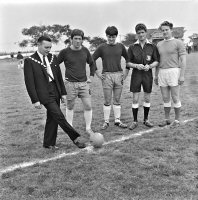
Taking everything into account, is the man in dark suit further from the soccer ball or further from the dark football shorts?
the dark football shorts

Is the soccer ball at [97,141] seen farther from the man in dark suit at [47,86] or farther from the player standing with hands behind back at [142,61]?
the player standing with hands behind back at [142,61]

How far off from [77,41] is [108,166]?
2.44m

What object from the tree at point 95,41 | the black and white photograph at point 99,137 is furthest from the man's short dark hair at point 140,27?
the tree at point 95,41

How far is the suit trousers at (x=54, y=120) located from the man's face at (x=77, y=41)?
91cm

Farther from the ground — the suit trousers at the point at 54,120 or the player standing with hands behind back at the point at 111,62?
the player standing with hands behind back at the point at 111,62

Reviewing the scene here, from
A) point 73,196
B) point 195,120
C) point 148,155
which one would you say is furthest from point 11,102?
point 73,196

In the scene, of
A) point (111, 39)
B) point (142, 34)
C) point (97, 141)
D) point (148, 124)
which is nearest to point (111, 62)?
point (111, 39)

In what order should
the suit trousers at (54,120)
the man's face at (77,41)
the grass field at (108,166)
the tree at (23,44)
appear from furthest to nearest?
1. the tree at (23,44)
2. the man's face at (77,41)
3. the suit trousers at (54,120)
4. the grass field at (108,166)

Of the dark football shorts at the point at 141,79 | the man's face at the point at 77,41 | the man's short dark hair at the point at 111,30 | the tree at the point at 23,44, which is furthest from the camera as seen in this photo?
the tree at the point at 23,44

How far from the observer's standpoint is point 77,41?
6066 millimetres

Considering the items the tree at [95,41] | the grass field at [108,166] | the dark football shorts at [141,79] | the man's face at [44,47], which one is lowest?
the grass field at [108,166]

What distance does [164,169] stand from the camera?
15.3 ft

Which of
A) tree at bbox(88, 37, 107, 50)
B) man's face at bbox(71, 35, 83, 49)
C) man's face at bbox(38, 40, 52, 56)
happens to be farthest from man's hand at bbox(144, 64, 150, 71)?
tree at bbox(88, 37, 107, 50)

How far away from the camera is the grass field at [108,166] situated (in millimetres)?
4023
